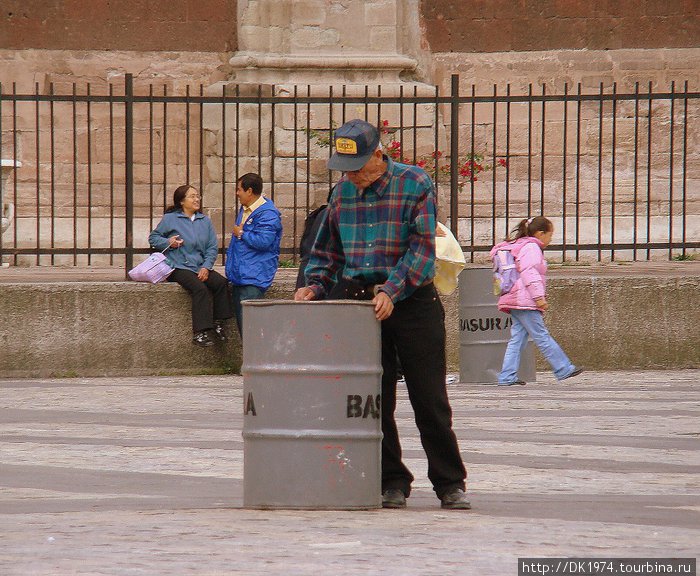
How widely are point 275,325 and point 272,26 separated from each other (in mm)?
12517

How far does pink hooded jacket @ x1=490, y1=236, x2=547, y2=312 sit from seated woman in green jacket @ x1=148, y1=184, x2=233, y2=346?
2319 millimetres

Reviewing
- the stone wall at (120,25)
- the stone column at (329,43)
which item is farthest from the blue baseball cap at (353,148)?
the stone wall at (120,25)

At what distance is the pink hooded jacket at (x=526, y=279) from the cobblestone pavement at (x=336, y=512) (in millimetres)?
646

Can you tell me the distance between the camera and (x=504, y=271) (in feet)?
38.5

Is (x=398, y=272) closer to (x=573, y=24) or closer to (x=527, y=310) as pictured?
(x=527, y=310)

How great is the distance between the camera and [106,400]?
35.4ft

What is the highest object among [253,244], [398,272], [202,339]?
[253,244]

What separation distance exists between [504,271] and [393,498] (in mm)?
5562

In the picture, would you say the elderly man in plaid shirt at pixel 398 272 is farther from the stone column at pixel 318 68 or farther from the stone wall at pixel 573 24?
the stone wall at pixel 573 24

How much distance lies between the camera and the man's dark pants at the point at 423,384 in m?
6.31

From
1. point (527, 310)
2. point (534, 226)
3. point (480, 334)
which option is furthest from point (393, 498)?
point (534, 226)

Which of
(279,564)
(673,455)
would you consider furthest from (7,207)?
(279,564)

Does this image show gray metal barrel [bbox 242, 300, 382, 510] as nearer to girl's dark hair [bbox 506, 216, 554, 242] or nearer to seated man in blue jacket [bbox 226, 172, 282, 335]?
girl's dark hair [bbox 506, 216, 554, 242]

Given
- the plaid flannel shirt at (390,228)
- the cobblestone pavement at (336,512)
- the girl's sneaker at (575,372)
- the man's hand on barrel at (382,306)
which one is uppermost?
the plaid flannel shirt at (390,228)
